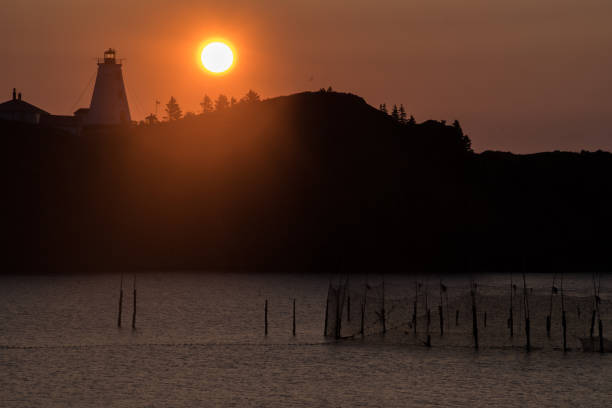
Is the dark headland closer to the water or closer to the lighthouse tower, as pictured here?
the lighthouse tower

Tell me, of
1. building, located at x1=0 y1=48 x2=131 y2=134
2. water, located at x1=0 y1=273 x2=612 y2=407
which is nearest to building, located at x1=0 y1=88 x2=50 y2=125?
building, located at x1=0 y1=48 x2=131 y2=134

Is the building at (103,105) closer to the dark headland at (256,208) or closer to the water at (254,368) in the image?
the dark headland at (256,208)

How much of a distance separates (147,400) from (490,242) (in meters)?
135

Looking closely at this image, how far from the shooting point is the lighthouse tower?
607ft

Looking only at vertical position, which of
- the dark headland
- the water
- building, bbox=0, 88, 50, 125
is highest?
building, bbox=0, 88, 50, 125

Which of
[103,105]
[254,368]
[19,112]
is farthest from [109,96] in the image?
[254,368]

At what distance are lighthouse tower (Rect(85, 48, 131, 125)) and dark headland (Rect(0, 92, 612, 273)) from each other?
269 cm

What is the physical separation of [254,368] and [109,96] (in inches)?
4735

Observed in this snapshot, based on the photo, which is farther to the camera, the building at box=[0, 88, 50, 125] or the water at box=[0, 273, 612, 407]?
the building at box=[0, 88, 50, 125]

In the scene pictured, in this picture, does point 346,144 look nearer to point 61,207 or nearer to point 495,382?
point 61,207

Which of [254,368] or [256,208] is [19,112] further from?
[254,368]

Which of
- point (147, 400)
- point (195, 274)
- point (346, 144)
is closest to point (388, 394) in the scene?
point (147, 400)

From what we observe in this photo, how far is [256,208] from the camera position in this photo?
185 metres

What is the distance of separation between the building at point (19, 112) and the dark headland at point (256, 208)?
408 cm
